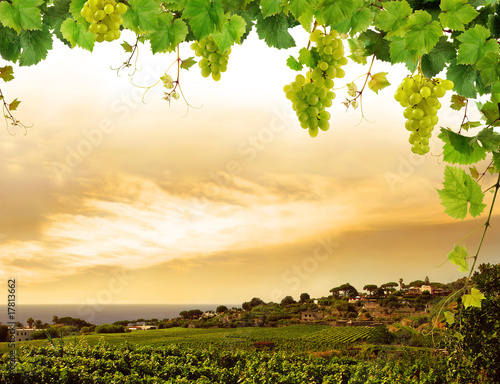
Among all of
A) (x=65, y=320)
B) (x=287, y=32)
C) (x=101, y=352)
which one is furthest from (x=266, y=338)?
(x=287, y=32)

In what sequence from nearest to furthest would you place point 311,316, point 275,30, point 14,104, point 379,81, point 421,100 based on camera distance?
point 421,100 < point 379,81 < point 275,30 < point 14,104 < point 311,316

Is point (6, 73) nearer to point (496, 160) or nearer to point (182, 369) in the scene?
point (496, 160)

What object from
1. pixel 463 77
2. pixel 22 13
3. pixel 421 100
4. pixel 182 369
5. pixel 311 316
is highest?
pixel 22 13

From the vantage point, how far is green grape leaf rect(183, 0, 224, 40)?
3.05 feet

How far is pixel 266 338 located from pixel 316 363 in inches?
525

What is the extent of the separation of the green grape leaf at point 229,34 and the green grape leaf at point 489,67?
608 millimetres

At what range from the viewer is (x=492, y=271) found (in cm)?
538

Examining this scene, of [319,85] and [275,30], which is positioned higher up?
[275,30]

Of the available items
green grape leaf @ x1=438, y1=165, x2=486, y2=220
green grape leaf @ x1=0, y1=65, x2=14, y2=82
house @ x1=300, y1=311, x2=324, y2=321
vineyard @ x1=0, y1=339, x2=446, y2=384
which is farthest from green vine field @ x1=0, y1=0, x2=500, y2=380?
house @ x1=300, y1=311, x2=324, y2=321

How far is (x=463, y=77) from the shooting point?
1124mm

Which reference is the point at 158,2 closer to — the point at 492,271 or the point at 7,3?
the point at 7,3

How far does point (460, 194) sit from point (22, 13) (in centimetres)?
120

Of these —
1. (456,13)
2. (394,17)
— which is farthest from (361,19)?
(456,13)

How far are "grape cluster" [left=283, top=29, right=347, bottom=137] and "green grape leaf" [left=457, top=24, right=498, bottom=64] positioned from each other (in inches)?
10.8
